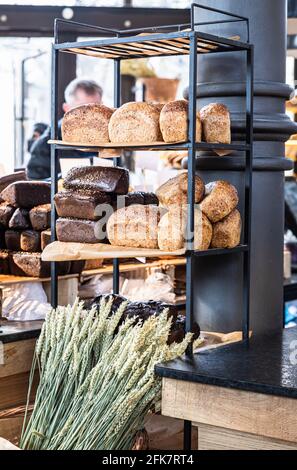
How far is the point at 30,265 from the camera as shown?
3.34m

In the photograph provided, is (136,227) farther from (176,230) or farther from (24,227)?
(24,227)

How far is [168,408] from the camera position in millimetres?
2488

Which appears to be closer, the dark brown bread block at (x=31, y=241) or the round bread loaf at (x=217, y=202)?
the round bread loaf at (x=217, y=202)

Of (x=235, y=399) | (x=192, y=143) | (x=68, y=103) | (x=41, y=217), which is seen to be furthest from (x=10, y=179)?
(x=68, y=103)

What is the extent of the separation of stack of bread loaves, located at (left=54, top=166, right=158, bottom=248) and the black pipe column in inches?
13.0

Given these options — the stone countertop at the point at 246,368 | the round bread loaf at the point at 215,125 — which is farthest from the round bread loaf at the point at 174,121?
the stone countertop at the point at 246,368

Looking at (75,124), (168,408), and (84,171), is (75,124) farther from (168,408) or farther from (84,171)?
(168,408)

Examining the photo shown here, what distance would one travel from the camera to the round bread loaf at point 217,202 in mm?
2809

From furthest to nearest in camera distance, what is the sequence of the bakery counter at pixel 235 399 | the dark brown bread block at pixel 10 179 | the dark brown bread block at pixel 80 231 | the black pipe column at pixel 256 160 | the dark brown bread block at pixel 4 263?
1. the dark brown bread block at pixel 10 179
2. the dark brown bread block at pixel 4 263
3. the black pipe column at pixel 256 160
4. the dark brown bread block at pixel 80 231
5. the bakery counter at pixel 235 399

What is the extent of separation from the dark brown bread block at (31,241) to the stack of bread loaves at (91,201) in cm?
48

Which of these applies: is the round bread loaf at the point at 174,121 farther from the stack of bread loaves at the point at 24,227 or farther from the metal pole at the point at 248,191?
the stack of bread loaves at the point at 24,227

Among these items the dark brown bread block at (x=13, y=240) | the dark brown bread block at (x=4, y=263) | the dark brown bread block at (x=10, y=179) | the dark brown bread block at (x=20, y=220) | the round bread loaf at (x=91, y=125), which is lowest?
the dark brown bread block at (x=4, y=263)

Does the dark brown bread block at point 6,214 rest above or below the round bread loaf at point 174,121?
below

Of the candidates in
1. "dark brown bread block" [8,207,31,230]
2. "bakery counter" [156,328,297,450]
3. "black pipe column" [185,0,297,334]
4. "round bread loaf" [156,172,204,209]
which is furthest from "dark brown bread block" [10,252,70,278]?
"bakery counter" [156,328,297,450]
